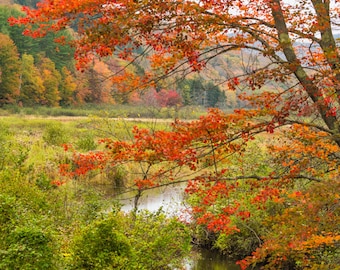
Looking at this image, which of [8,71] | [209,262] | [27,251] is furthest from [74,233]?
[8,71]

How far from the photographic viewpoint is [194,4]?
5863mm

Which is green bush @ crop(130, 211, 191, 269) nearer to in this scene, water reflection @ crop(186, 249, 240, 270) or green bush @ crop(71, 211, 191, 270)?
green bush @ crop(71, 211, 191, 270)

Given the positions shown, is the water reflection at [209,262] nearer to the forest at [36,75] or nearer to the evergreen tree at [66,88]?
the forest at [36,75]

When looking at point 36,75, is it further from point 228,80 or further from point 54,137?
point 228,80

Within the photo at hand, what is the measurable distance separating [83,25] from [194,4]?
1437 millimetres

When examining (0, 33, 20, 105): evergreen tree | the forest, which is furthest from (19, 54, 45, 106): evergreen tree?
(0, 33, 20, 105): evergreen tree

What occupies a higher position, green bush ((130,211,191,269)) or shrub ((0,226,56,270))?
shrub ((0,226,56,270))

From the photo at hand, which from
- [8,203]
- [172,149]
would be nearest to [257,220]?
[172,149]

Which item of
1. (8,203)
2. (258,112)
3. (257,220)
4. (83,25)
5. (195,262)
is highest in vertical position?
(83,25)

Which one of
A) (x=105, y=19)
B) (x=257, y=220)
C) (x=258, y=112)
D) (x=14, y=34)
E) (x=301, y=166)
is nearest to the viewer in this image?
(x=105, y=19)

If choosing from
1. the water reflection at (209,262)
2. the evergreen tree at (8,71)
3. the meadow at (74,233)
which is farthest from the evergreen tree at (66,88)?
the water reflection at (209,262)

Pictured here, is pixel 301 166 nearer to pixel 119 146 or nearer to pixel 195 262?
pixel 119 146

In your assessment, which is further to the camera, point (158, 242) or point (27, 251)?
point (158, 242)

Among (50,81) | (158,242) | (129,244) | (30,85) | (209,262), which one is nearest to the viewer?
(129,244)
